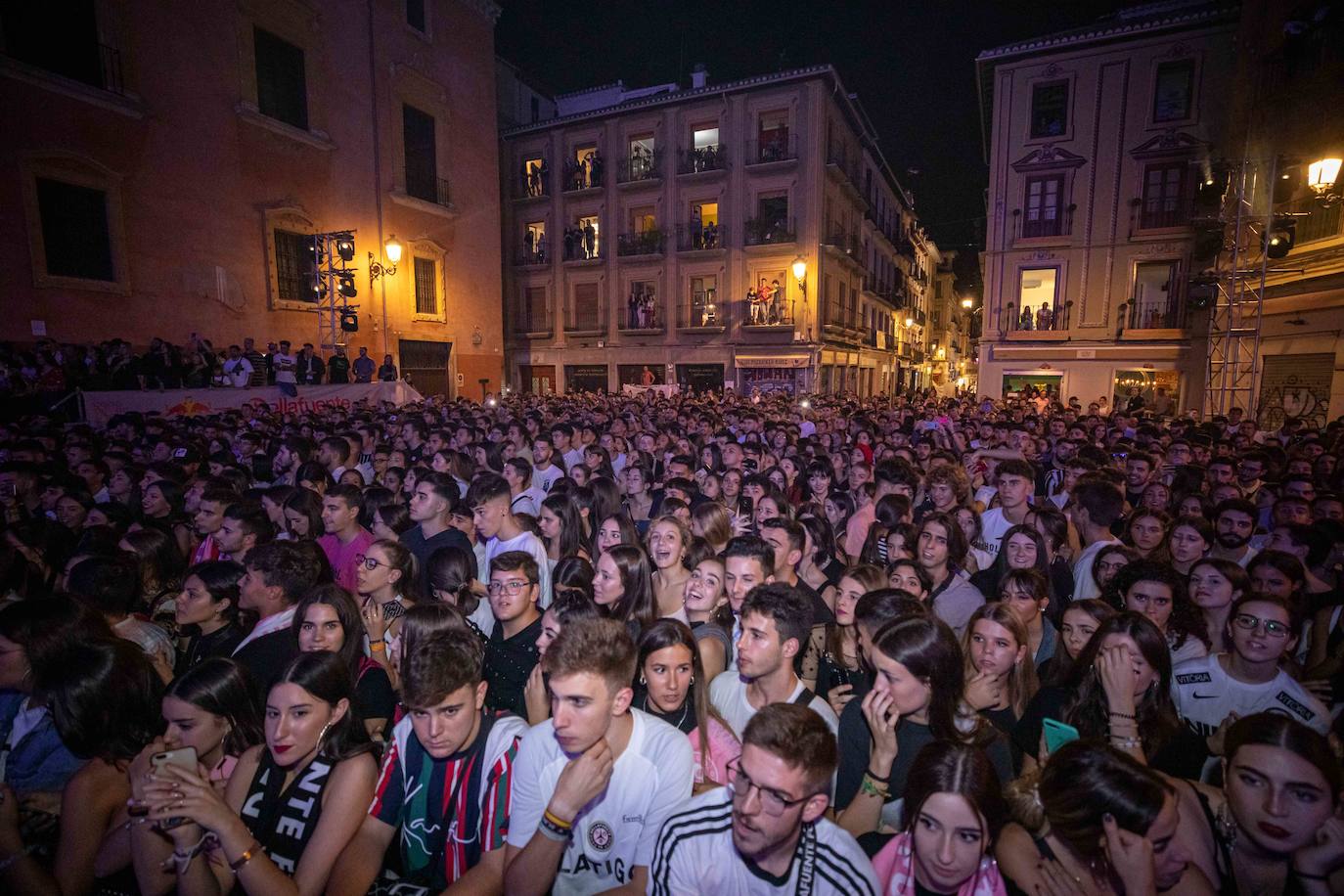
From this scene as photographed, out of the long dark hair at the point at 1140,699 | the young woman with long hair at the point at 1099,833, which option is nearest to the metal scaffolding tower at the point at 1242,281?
the long dark hair at the point at 1140,699

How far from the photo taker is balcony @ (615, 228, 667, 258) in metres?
28.9

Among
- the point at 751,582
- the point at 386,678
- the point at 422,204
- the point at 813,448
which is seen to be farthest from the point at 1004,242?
the point at 386,678

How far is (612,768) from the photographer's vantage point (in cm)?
238

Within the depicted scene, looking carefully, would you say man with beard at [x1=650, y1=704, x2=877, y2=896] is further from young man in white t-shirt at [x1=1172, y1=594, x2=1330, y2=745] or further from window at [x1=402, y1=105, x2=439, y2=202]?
Answer: window at [x1=402, y1=105, x2=439, y2=202]

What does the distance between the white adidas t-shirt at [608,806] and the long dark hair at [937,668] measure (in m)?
1.06

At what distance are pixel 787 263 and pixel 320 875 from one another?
27.5 metres

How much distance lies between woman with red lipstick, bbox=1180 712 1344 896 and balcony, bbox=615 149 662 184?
29744 millimetres

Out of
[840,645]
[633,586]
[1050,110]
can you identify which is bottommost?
[840,645]

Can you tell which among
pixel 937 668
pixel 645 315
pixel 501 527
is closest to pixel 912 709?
pixel 937 668

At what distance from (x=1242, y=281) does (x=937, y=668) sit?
63.4ft

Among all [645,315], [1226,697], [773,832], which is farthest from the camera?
[645,315]

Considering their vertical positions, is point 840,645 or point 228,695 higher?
point 228,695

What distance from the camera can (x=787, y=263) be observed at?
2731 centimetres

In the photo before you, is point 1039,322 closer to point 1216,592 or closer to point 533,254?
point 1216,592
